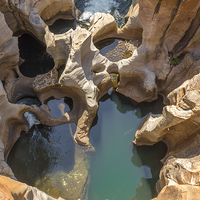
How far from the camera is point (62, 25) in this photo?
321 inches

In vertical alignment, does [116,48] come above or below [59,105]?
above

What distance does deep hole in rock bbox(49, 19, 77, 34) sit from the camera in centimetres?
802

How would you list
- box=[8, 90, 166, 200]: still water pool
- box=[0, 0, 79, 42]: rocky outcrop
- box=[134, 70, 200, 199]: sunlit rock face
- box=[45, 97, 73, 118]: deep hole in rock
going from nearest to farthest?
box=[134, 70, 200, 199]: sunlit rock face → box=[8, 90, 166, 200]: still water pool → box=[0, 0, 79, 42]: rocky outcrop → box=[45, 97, 73, 118]: deep hole in rock

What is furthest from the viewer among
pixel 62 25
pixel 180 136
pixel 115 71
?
pixel 62 25

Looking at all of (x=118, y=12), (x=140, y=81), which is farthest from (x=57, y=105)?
(x=118, y=12)

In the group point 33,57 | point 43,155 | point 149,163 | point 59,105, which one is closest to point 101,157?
point 149,163

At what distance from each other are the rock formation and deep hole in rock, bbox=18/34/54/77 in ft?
1.69

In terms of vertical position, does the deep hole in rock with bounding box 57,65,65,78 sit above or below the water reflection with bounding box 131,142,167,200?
above

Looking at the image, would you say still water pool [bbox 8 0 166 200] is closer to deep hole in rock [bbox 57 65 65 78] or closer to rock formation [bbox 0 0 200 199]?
rock formation [bbox 0 0 200 199]

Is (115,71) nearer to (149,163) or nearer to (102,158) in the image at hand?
(102,158)

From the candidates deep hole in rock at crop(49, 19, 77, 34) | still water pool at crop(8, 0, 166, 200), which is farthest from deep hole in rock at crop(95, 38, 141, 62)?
still water pool at crop(8, 0, 166, 200)

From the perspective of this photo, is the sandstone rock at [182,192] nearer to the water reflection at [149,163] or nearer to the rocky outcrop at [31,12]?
the water reflection at [149,163]

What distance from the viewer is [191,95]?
388 cm

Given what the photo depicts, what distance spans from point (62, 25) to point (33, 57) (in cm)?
215
